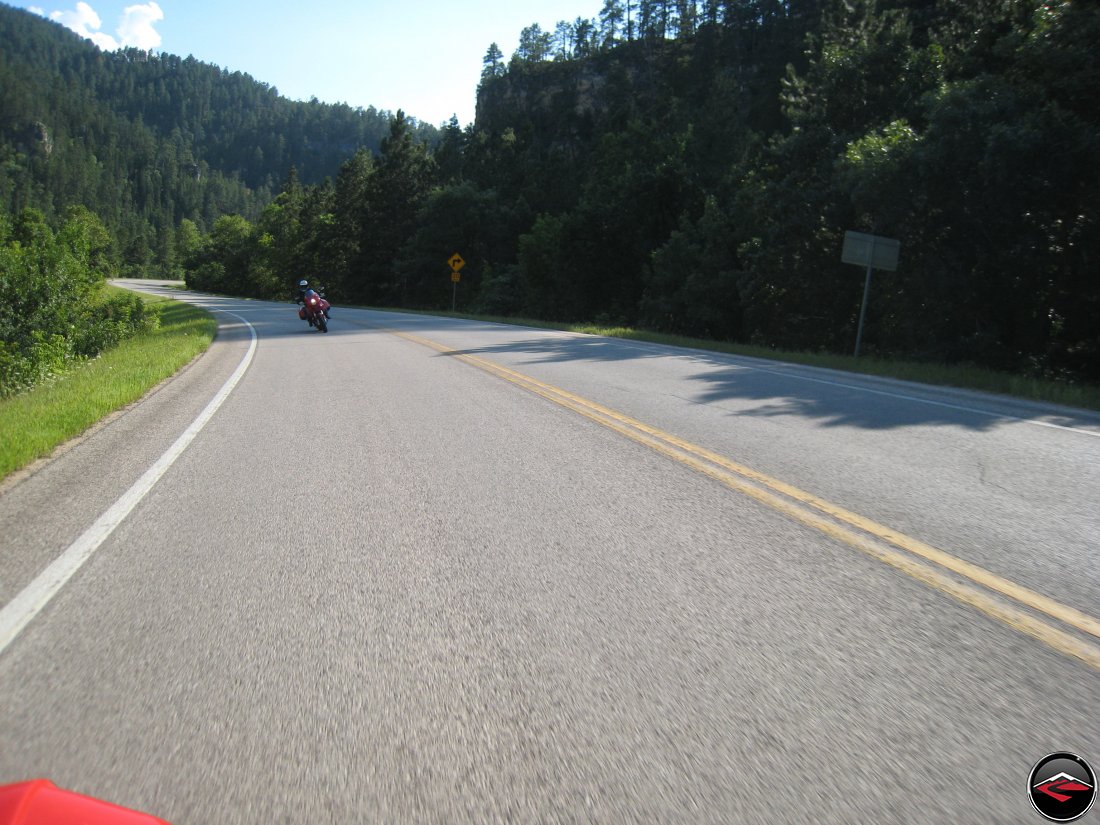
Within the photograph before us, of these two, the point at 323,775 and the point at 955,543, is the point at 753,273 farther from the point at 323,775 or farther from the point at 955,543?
the point at 323,775

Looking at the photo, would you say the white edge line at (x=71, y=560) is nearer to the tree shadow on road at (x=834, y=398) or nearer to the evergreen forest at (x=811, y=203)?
the tree shadow on road at (x=834, y=398)

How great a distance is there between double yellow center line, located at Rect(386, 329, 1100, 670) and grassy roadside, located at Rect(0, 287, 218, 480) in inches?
214

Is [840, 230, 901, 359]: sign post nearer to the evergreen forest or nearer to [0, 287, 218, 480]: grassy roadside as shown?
the evergreen forest

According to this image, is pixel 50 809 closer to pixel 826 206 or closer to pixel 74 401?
pixel 74 401

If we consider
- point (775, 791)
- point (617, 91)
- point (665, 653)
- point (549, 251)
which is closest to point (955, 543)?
point (665, 653)

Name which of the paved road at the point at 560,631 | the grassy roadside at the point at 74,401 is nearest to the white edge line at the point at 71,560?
the paved road at the point at 560,631

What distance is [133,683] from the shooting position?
2.93m

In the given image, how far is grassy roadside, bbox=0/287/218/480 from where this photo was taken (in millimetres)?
6996

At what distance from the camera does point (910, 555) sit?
4.25 meters

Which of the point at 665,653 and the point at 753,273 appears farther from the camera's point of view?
the point at 753,273

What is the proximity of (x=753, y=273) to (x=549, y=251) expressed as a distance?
748 inches

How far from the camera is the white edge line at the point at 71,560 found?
11.5ft

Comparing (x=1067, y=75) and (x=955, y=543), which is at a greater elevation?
(x=1067, y=75)

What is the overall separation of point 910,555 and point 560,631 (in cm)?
212
